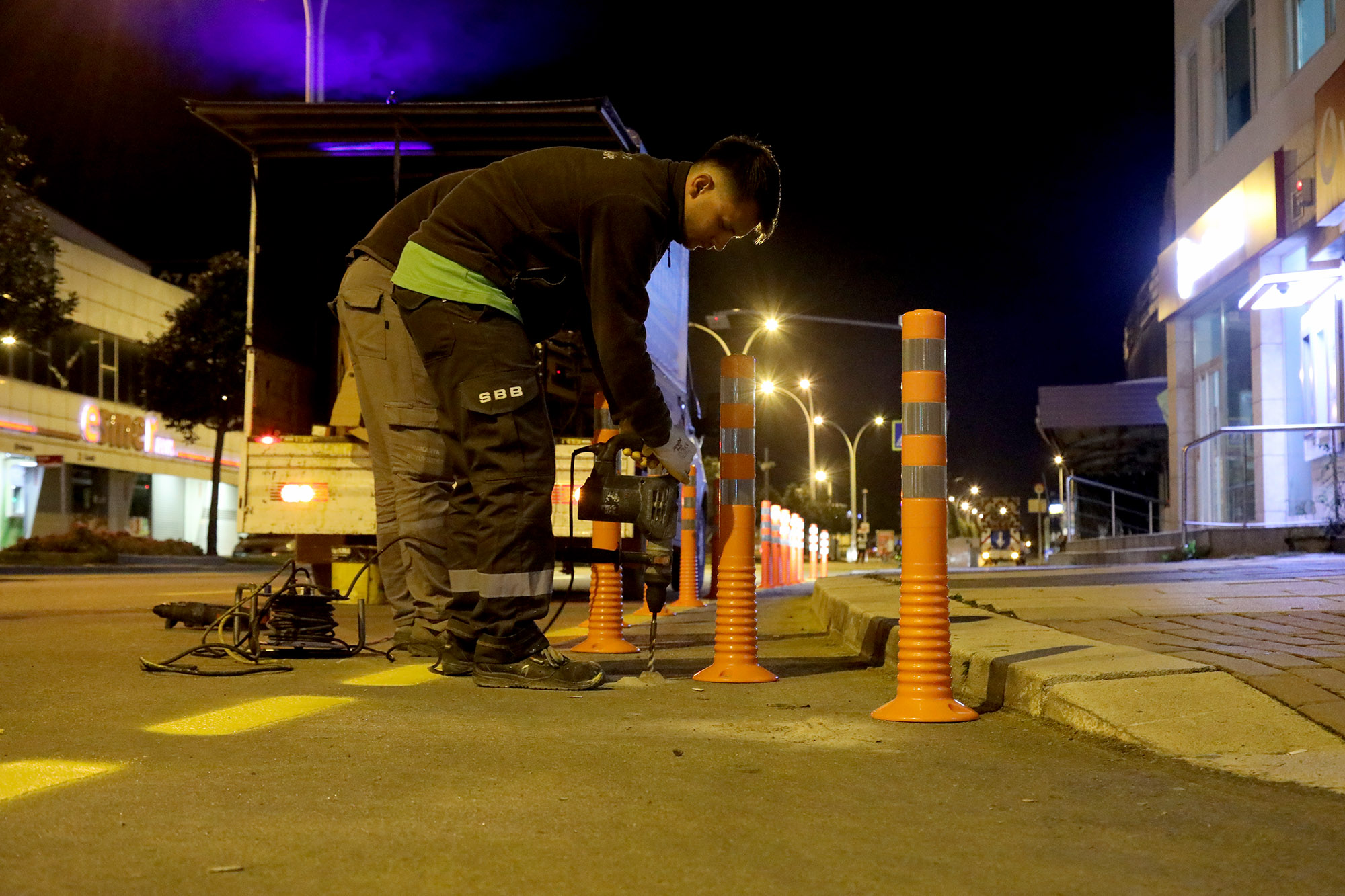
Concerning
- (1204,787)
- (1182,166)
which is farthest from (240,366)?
(1204,787)

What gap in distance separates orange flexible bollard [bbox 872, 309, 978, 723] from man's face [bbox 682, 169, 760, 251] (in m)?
0.70

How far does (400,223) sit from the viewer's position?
5.41 m

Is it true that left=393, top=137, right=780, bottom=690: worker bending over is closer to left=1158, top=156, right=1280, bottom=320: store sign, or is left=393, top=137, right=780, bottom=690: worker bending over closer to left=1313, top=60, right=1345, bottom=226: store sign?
left=1313, top=60, right=1345, bottom=226: store sign

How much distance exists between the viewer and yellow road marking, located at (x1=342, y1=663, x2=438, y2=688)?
4.51m

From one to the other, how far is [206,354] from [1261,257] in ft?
91.5

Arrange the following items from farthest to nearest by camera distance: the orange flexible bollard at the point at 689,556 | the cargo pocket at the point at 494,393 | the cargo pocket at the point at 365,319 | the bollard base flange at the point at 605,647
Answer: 1. the orange flexible bollard at the point at 689,556
2. the bollard base flange at the point at 605,647
3. the cargo pocket at the point at 365,319
4. the cargo pocket at the point at 494,393

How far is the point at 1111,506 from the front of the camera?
27.3 m

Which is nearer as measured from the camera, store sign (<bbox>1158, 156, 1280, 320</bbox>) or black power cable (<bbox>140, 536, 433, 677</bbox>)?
black power cable (<bbox>140, 536, 433, 677</bbox>)

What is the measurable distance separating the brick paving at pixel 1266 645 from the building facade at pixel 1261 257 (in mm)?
10313

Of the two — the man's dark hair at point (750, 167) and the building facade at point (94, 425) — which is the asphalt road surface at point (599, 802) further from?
the building facade at point (94, 425)

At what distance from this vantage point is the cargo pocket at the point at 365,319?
5.46 metres

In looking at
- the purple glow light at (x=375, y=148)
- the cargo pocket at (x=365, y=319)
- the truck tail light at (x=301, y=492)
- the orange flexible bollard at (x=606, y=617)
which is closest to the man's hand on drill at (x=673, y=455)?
the orange flexible bollard at (x=606, y=617)

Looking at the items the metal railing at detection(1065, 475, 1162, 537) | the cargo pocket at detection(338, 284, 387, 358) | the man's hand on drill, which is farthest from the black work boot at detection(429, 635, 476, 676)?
the metal railing at detection(1065, 475, 1162, 537)

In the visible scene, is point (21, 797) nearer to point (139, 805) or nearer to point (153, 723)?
point (139, 805)
